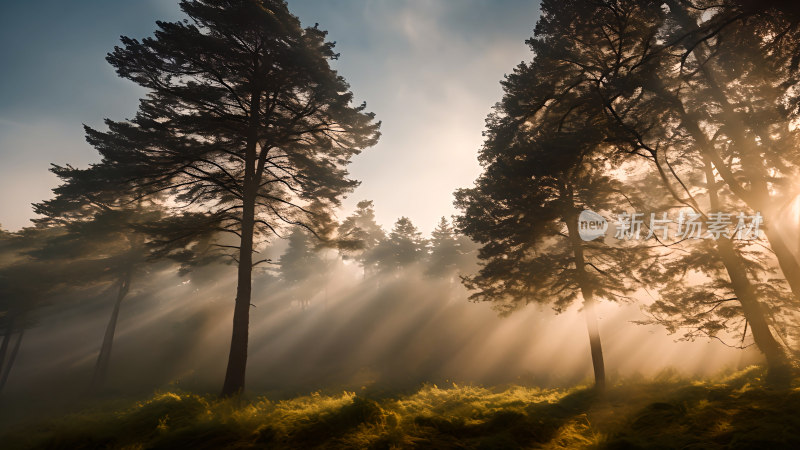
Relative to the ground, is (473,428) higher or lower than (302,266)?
lower

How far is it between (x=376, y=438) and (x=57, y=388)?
34.3 m

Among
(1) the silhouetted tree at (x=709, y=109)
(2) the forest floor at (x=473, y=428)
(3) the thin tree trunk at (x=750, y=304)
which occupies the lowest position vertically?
(2) the forest floor at (x=473, y=428)

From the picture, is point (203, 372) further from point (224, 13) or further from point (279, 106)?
point (224, 13)

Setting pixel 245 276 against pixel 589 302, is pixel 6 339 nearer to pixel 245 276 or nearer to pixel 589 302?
pixel 245 276

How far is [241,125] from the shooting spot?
406 inches

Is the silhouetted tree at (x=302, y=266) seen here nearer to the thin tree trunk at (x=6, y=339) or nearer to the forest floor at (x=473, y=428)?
the thin tree trunk at (x=6, y=339)

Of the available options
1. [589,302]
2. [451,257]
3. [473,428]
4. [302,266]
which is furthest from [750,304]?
[302,266]

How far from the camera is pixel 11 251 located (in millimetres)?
28312

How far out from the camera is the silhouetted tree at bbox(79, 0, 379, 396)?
9.24 meters

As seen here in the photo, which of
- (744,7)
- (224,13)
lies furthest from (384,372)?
(744,7)

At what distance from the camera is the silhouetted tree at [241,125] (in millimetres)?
9242

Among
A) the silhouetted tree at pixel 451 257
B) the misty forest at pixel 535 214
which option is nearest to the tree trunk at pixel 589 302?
the misty forest at pixel 535 214

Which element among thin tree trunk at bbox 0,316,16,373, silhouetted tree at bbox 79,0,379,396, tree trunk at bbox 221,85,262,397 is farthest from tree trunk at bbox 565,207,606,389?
thin tree trunk at bbox 0,316,16,373

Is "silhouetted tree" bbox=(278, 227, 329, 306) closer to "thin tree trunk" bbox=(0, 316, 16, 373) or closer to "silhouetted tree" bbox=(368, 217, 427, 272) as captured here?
"silhouetted tree" bbox=(368, 217, 427, 272)
